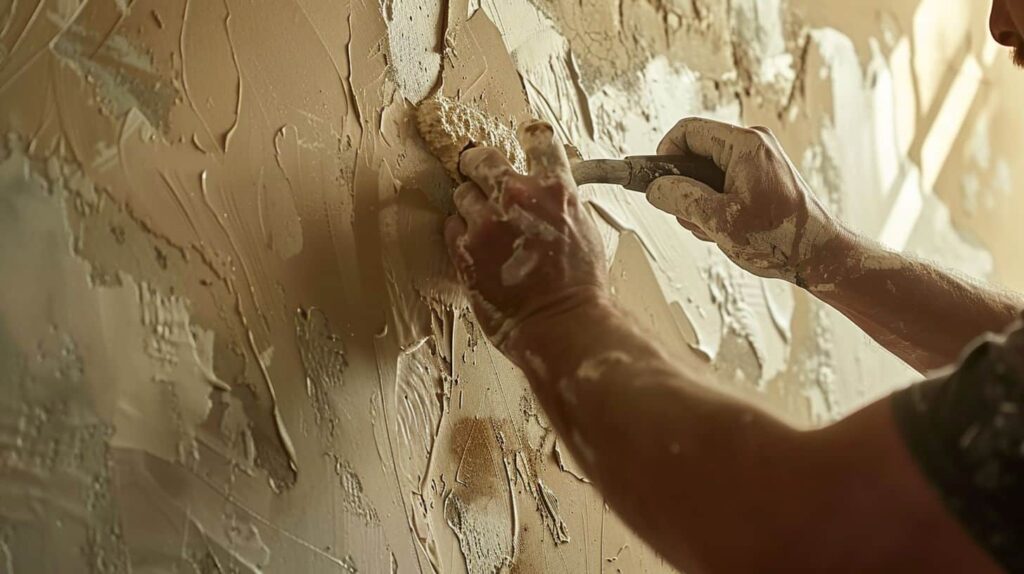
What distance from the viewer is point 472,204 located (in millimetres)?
859

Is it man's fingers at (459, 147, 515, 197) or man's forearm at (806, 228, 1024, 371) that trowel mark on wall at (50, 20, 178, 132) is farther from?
man's forearm at (806, 228, 1024, 371)

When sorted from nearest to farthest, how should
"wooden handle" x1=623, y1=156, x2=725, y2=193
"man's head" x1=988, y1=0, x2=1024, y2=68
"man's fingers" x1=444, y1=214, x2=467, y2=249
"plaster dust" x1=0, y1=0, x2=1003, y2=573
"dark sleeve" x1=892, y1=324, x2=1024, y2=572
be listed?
1. "dark sleeve" x1=892, y1=324, x2=1024, y2=572
2. "plaster dust" x1=0, y1=0, x2=1003, y2=573
3. "man's head" x1=988, y1=0, x2=1024, y2=68
4. "man's fingers" x1=444, y1=214, x2=467, y2=249
5. "wooden handle" x1=623, y1=156, x2=725, y2=193

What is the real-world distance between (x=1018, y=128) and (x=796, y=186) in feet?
6.55

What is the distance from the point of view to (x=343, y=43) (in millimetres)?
899

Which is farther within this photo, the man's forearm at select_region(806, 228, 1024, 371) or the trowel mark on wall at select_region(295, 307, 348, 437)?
the man's forearm at select_region(806, 228, 1024, 371)

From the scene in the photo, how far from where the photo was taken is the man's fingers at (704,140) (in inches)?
40.3

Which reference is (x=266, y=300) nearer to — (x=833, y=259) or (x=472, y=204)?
(x=472, y=204)

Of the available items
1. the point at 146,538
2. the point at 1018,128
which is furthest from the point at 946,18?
the point at 146,538

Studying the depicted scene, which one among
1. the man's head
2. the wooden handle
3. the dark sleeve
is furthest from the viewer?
the wooden handle

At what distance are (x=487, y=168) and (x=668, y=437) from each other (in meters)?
0.39

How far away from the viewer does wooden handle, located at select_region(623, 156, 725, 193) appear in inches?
39.9

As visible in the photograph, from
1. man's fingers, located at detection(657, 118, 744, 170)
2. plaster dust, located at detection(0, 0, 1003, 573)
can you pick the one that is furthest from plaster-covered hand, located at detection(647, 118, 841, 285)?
A: plaster dust, located at detection(0, 0, 1003, 573)

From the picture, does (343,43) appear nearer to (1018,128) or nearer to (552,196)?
(552,196)

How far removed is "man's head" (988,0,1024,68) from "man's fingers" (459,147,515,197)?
505 millimetres
